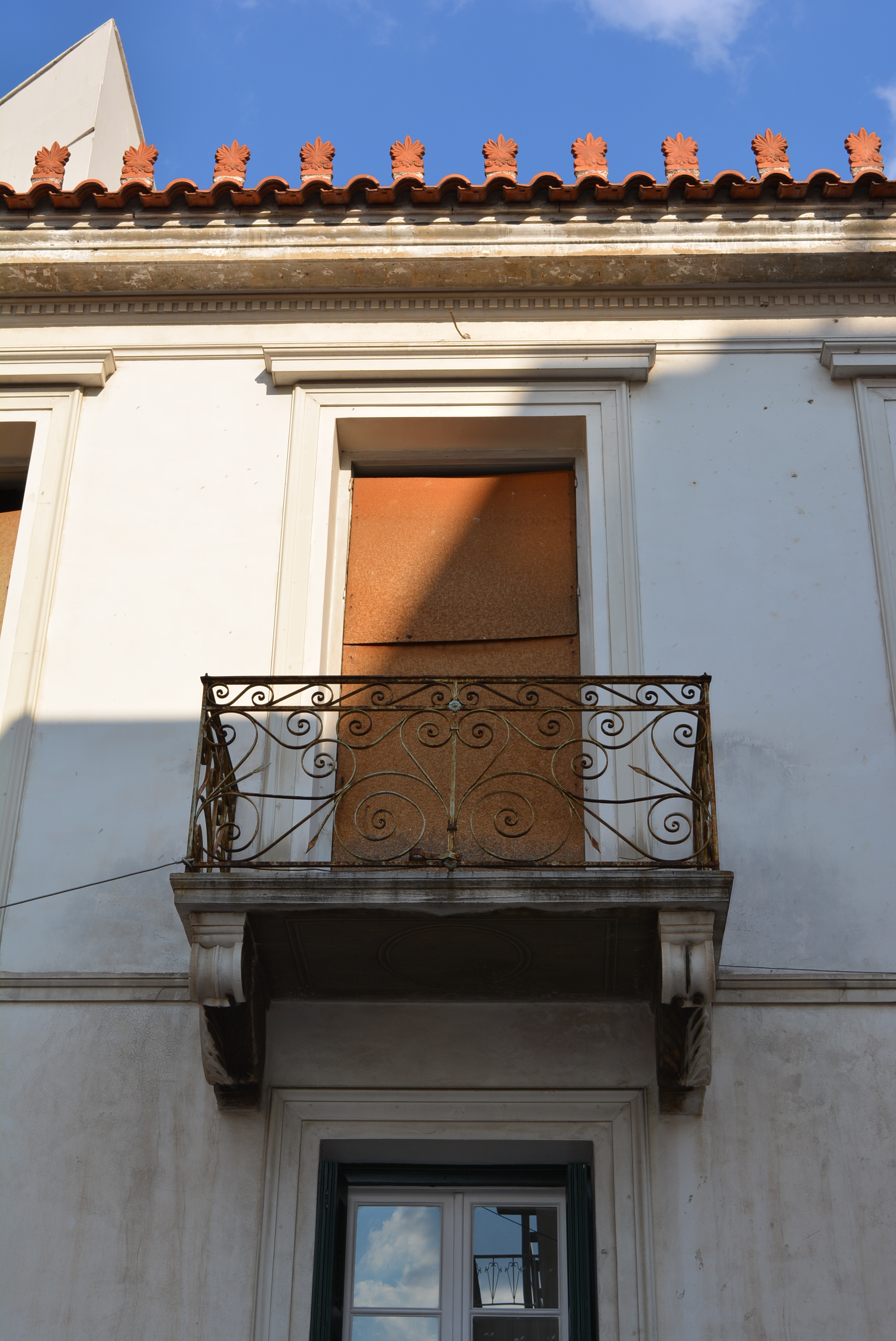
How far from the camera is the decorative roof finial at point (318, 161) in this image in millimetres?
8781

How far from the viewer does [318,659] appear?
737cm

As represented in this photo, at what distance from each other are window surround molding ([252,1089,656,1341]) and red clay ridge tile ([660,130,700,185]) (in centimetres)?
544

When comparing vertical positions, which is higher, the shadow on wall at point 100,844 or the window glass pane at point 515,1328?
the shadow on wall at point 100,844

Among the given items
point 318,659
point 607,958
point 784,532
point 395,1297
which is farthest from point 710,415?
point 395,1297

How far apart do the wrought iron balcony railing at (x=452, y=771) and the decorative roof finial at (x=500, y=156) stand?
340cm

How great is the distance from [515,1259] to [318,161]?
6.32m

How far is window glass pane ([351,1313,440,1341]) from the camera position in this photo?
6129 millimetres

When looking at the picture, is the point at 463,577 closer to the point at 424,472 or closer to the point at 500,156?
the point at 424,472

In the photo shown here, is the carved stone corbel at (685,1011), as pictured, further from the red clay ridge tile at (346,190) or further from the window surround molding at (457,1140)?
the red clay ridge tile at (346,190)

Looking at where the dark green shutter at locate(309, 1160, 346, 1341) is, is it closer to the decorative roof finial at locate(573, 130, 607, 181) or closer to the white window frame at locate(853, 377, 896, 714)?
the white window frame at locate(853, 377, 896, 714)

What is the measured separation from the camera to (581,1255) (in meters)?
6.06

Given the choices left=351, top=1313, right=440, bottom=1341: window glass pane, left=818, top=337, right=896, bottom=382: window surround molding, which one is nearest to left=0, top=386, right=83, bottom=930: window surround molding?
left=351, top=1313, right=440, bottom=1341: window glass pane

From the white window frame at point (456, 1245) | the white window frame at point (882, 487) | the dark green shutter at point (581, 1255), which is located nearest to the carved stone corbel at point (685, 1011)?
the dark green shutter at point (581, 1255)

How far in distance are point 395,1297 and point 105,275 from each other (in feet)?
19.0
